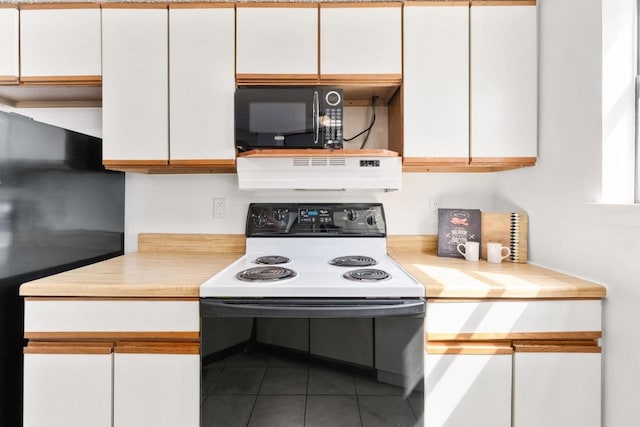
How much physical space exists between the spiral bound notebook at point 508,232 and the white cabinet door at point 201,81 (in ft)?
4.57

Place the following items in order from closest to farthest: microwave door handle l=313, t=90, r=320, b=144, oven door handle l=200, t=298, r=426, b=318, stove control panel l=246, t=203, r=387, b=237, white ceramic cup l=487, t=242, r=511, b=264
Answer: oven door handle l=200, t=298, r=426, b=318 < microwave door handle l=313, t=90, r=320, b=144 < white ceramic cup l=487, t=242, r=511, b=264 < stove control panel l=246, t=203, r=387, b=237

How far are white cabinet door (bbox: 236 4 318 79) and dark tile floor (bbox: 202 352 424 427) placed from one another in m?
1.30

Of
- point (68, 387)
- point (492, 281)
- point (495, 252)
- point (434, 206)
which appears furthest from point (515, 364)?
point (68, 387)

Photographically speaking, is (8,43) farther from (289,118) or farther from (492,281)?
(492,281)

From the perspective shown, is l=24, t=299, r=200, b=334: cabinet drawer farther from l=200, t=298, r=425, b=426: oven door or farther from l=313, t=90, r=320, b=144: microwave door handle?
l=313, t=90, r=320, b=144: microwave door handle

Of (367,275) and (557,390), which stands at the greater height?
(367,275)

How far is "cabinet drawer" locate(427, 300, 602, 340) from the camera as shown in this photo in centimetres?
120

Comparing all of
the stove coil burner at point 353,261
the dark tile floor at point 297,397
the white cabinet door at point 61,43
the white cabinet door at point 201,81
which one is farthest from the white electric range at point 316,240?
the white cabinet door at point 61,43

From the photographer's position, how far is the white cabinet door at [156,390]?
3.96 ft

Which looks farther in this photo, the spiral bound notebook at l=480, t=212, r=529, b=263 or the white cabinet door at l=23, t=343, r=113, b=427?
the spiral bound notebook at l=480, t=212, r=529, b=263

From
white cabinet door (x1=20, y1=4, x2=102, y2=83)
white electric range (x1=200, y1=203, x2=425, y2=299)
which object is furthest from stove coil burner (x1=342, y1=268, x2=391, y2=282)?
white cabinet door (x1=20, y1=4, x2=102, y2=83)

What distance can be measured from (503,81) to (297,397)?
166cm

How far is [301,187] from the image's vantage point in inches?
64.0

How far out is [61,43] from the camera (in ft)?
5.25
